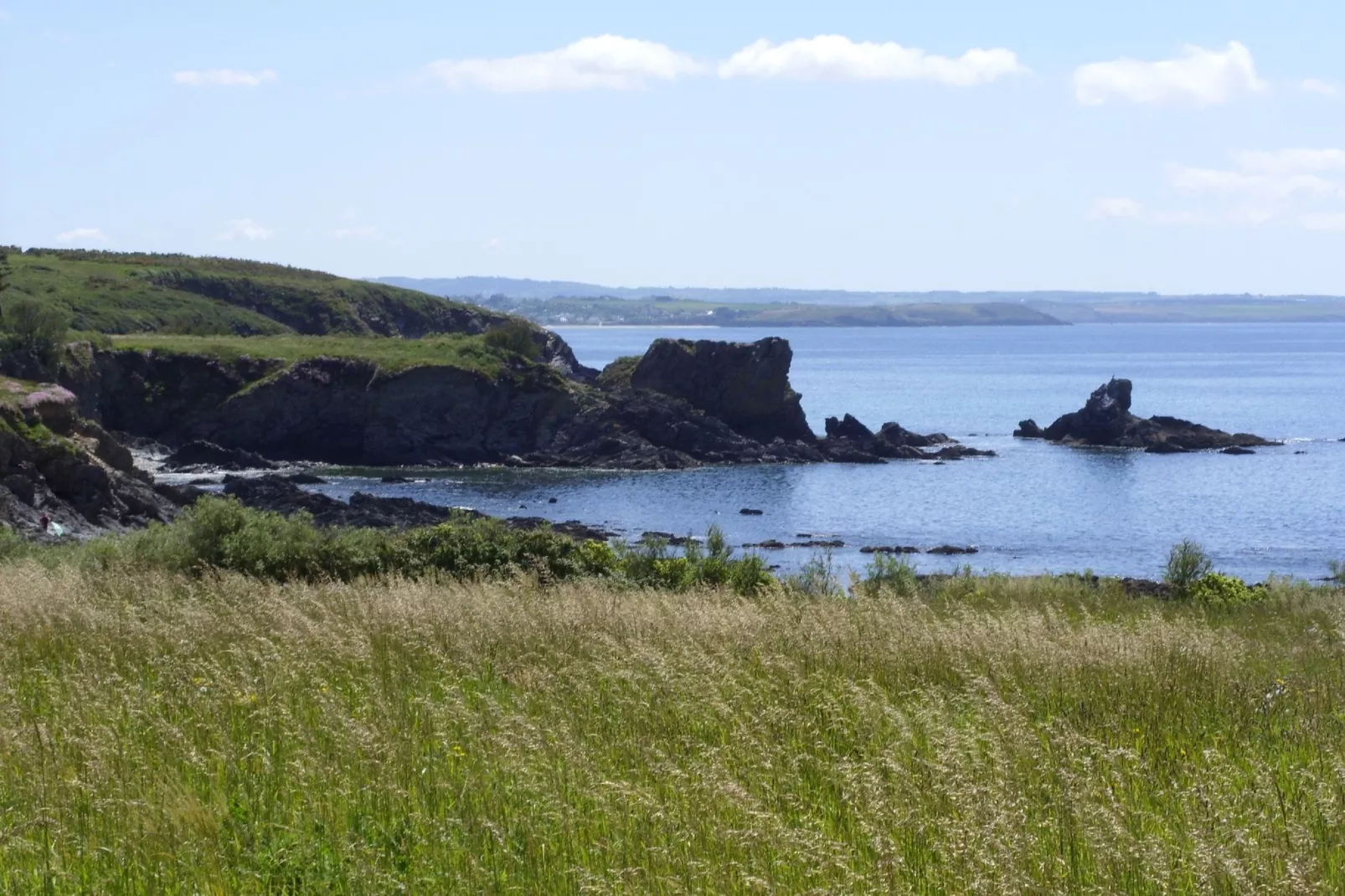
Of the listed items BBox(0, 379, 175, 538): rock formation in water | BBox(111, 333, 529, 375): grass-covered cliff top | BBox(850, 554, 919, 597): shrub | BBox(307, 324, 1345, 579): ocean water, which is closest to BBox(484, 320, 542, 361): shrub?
BBox(111, 333, 529, 375): grass-covered cliff top

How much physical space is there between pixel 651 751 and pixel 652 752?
0.03 metres

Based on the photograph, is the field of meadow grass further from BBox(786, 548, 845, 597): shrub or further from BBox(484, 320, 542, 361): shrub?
BBox(484, 320, 542, 361): shrub

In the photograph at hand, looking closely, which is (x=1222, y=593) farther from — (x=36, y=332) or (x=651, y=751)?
(x=36, y=332)

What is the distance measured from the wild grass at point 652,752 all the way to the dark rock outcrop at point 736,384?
85.0 m

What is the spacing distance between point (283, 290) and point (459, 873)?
465 feet

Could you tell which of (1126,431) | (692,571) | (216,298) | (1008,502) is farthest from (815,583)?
(216,298)

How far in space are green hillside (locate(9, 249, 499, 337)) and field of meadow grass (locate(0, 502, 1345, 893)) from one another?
339 feet

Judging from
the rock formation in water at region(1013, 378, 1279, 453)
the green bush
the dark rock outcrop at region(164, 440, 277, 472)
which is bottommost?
the dark rock outcrop at region(164, 440, 277, 472)

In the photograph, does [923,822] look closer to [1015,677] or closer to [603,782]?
[603,782]

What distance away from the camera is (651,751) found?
6.83 m

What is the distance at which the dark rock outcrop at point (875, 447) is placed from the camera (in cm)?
9069

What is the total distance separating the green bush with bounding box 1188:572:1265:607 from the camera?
20547 mm

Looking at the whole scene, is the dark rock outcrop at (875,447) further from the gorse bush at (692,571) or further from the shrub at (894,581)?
the gorse bush at (692,571)

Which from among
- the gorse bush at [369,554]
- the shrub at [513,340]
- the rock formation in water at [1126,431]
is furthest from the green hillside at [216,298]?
the gorse bush at [369,554]
